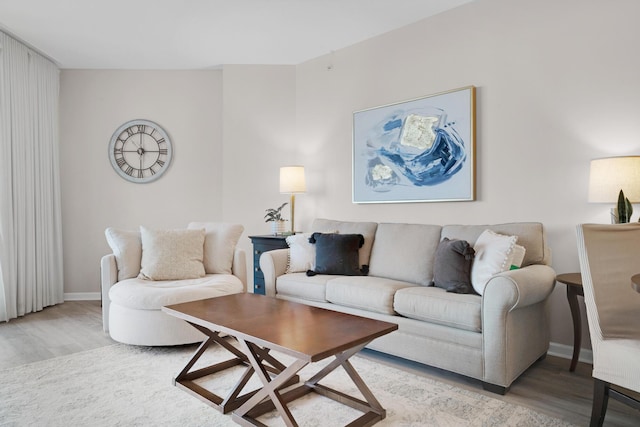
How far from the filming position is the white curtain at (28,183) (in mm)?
4141

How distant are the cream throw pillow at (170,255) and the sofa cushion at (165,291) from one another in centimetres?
7

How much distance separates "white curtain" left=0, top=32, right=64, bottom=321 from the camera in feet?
13.6

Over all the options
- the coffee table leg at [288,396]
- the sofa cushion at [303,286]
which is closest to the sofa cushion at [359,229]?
the sofa cushion at [303,286]

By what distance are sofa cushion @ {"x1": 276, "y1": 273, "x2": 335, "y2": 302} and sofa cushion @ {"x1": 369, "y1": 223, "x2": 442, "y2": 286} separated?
46 cm

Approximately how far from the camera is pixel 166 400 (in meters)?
2.34

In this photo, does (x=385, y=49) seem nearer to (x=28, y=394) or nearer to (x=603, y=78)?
(x=603, y=78)

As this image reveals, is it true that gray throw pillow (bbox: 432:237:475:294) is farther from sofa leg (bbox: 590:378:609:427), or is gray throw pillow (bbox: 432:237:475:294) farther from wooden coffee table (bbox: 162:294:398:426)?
sofa leg (bbox: 590:378:609:427)

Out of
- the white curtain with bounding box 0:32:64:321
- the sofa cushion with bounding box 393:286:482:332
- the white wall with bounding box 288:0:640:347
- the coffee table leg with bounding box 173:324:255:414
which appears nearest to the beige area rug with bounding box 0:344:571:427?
the coffee table leg with bounding box 173:324:255:414

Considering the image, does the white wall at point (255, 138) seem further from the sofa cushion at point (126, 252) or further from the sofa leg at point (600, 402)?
the sofa leg at point (600, 402)

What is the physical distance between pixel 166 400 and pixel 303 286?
1.39 m

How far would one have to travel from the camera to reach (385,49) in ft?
13.6

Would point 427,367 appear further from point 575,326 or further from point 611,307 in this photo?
point 611,307

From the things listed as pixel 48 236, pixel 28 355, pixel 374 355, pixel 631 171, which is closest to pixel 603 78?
pixel 631 171

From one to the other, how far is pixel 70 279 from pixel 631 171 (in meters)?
5.60
